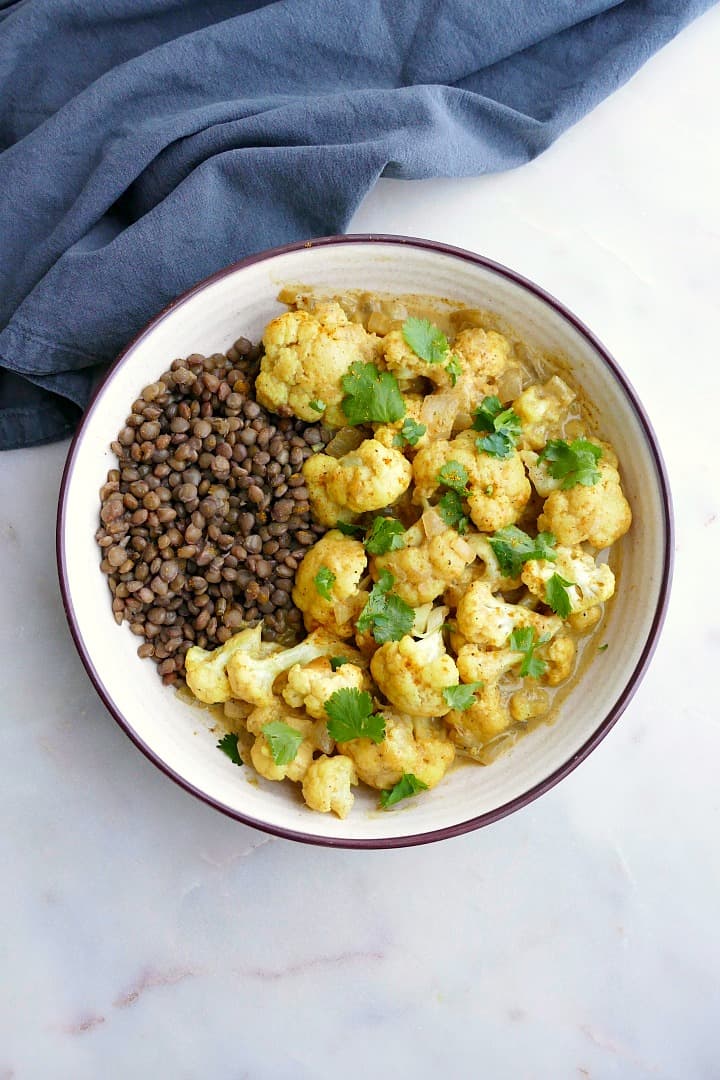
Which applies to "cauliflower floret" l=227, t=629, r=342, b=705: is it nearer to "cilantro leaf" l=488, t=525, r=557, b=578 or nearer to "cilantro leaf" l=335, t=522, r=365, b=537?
"cilantro leaf" l=335, t=522, r=365, b=537

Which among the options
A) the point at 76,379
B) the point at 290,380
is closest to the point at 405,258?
the point at 290,380

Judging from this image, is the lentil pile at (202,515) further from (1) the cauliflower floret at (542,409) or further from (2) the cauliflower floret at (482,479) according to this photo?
(1) the cauliflower floret at (542,409)

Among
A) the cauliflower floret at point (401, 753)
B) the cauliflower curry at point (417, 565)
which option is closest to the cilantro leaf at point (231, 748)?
the cauliflower curry at point (417, 565)

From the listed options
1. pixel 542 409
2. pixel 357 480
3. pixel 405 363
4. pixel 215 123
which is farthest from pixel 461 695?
pixel 215 123

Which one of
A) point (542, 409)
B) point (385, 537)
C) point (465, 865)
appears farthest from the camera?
point (465, 865)

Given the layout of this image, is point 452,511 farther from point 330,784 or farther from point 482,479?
point 330,784

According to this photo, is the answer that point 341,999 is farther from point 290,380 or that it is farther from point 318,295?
point 318,295

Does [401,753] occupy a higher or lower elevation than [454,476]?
lower
